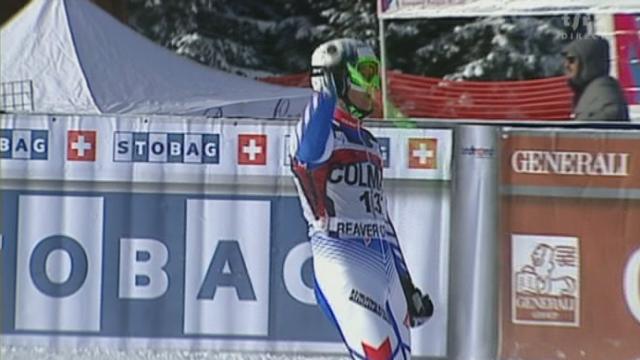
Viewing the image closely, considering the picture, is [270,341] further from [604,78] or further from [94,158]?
[604,78]

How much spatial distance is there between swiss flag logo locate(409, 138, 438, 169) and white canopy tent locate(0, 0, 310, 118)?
4.51m

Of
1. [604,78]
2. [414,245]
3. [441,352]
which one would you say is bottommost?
[441,352]

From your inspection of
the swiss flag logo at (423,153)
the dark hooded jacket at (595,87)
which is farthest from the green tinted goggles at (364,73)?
the dark hooded jacket at (595,87)

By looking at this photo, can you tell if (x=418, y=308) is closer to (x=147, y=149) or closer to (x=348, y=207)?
(x=348, y=207)

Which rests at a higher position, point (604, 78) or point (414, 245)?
point (604, 78)

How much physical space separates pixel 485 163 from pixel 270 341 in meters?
1.48

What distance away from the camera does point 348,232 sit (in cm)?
672

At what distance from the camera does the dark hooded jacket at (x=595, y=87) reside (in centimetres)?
1054

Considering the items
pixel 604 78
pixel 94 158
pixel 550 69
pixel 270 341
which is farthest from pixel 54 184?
pixel 550 69

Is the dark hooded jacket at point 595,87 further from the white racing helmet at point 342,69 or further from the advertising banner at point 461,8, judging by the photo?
the white racing helmet at point 342,69

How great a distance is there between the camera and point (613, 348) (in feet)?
27.8

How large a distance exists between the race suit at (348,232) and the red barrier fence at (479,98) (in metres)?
→ 7.88

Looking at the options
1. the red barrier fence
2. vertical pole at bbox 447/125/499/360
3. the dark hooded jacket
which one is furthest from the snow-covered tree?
vertical pole at bbox 447/125/499/360

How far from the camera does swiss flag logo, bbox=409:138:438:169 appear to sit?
8.58m
